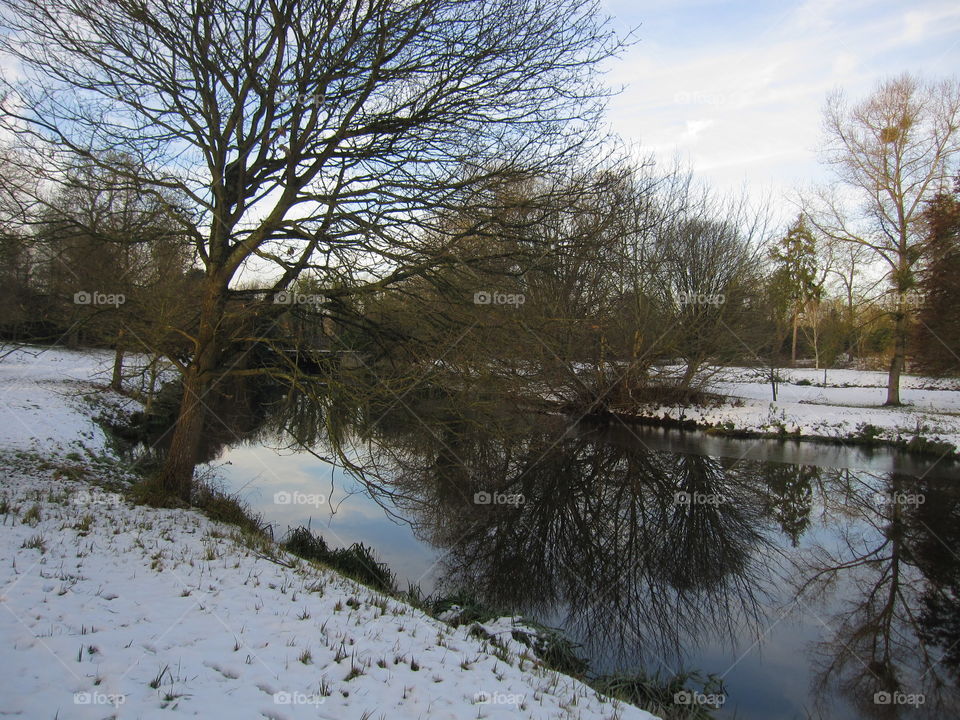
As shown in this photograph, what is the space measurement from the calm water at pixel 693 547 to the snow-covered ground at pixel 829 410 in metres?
2.35

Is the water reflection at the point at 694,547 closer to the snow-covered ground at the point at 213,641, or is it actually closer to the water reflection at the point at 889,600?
the water reflection at the point at 889,600

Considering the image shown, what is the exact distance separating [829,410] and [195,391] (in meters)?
21.5

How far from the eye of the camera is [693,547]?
10211 millimetres

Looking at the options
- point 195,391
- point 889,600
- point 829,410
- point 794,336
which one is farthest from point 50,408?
point 794,336

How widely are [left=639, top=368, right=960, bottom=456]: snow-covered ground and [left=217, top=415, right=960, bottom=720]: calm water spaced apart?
235 cm

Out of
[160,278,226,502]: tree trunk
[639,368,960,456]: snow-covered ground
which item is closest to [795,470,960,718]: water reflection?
[639,368,960,456]: snow-covered ground

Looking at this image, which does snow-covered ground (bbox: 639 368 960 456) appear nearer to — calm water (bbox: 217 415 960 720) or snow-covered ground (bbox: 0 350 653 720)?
calm water (bbox: 217 415 960 720)

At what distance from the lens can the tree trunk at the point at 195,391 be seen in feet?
27.5

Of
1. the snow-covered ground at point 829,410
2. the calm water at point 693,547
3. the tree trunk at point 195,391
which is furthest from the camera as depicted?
the snow-covered ground at point 829,410

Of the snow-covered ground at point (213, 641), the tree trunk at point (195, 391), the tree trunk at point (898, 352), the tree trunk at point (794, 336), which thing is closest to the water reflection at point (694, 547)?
the tree trunk at point (195, 391)

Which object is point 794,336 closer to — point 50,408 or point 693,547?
point 693,547

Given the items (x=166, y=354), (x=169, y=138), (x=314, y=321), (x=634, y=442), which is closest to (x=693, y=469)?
(x=634, y=442)

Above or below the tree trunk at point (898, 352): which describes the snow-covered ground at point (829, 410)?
below

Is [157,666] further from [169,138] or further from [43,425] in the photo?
[43,425]
